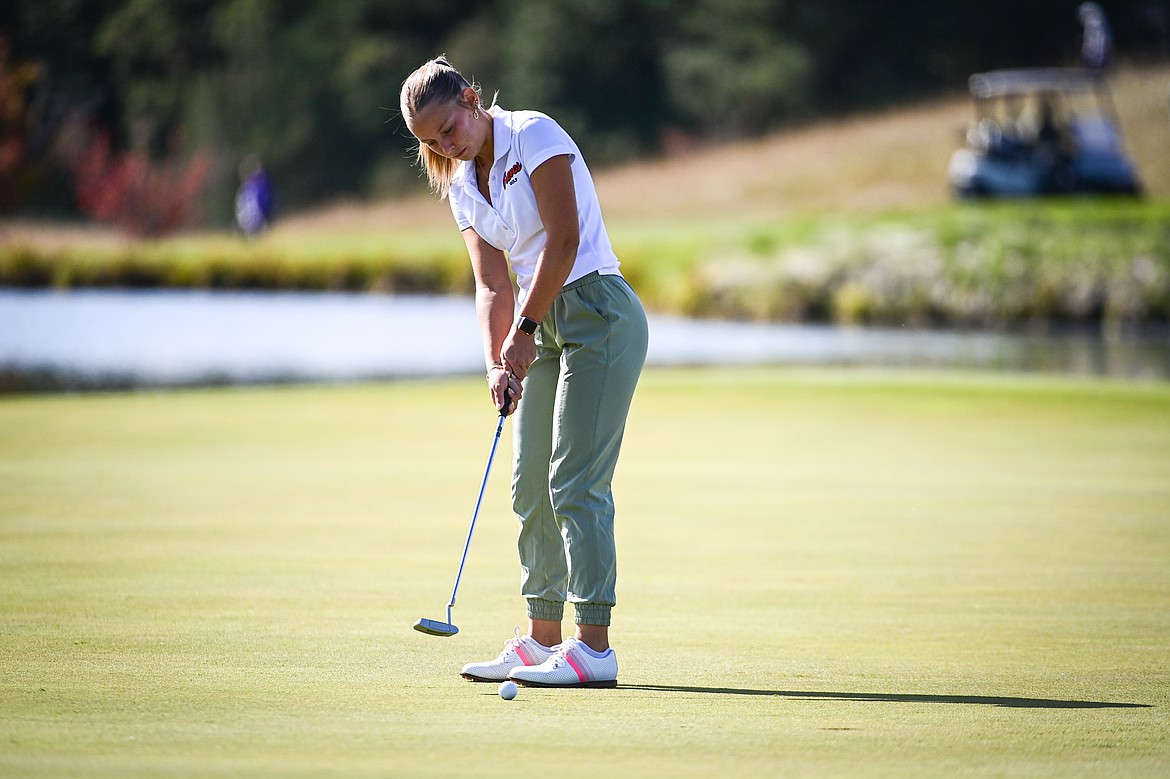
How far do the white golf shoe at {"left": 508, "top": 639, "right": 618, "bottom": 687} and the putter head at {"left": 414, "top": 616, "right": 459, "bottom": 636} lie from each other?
31 centimetres

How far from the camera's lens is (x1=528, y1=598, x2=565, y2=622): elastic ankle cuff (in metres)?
4.29

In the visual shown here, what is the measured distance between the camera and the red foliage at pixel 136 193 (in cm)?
4131

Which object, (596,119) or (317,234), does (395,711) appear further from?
(596,119)

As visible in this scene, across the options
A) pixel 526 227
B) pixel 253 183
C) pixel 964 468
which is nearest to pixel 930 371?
pixel 964 468

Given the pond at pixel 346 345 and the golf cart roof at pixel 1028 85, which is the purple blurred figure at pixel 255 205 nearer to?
the pond at pixel 346 345

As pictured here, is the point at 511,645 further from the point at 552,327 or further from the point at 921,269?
the point at 921,269

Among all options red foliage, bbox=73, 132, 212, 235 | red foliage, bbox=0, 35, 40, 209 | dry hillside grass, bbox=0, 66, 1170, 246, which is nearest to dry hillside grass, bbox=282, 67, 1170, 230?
dry hillside grass, bbox=0, 66, 1170, 246

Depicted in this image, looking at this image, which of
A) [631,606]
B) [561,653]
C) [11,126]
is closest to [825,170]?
[11,126]

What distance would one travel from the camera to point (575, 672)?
3988mm

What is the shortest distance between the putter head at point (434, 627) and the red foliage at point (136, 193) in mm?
37541

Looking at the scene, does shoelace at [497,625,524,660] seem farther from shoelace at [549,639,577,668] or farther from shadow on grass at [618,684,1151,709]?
shadow on grass at [618,684,1151,709]

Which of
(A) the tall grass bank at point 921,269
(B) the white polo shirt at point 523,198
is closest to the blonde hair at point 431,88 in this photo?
(B) the white polo shirt at point 523,198

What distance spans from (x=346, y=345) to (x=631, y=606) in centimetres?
1568

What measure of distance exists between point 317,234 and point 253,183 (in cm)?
919
